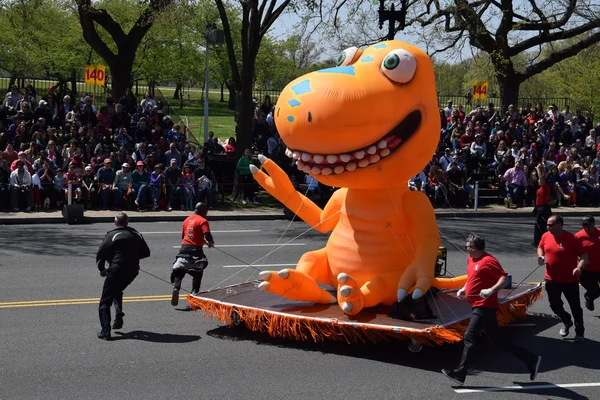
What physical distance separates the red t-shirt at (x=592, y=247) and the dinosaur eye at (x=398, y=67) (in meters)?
3.47

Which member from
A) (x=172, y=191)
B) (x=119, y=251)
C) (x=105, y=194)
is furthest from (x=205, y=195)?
(x=119, y=251)

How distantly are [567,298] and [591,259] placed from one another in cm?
97

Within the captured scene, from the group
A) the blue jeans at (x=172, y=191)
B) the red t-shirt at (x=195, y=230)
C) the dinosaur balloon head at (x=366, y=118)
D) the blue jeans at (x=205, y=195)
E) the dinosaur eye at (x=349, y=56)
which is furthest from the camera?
the blue jeans at (x=205, y=195)

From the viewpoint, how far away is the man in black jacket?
1016cm

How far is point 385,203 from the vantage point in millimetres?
10344

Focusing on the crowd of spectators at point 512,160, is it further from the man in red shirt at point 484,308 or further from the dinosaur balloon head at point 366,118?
the man in red shirt at point 484,308

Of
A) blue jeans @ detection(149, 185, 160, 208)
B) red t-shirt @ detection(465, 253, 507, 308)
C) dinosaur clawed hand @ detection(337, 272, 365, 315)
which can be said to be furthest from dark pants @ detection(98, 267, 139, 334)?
blue jeans @ detection(149, 185, 160, 208)

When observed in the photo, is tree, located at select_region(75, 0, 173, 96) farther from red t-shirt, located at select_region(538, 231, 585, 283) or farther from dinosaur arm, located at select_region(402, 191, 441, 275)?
red t-shirt, located at select_region(538, 231, 585, 283)

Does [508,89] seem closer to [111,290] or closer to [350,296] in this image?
[350,296]

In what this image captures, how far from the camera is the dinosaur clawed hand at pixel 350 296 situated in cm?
951

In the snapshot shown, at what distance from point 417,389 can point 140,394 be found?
9.19ft

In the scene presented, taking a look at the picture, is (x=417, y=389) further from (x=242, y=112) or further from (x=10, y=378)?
(x=242, y=112)

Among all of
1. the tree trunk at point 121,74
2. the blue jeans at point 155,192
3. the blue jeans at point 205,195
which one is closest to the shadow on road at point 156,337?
the blue jeans at point 155,192

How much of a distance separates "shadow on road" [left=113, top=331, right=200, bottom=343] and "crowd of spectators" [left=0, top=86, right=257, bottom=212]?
1211 cm
